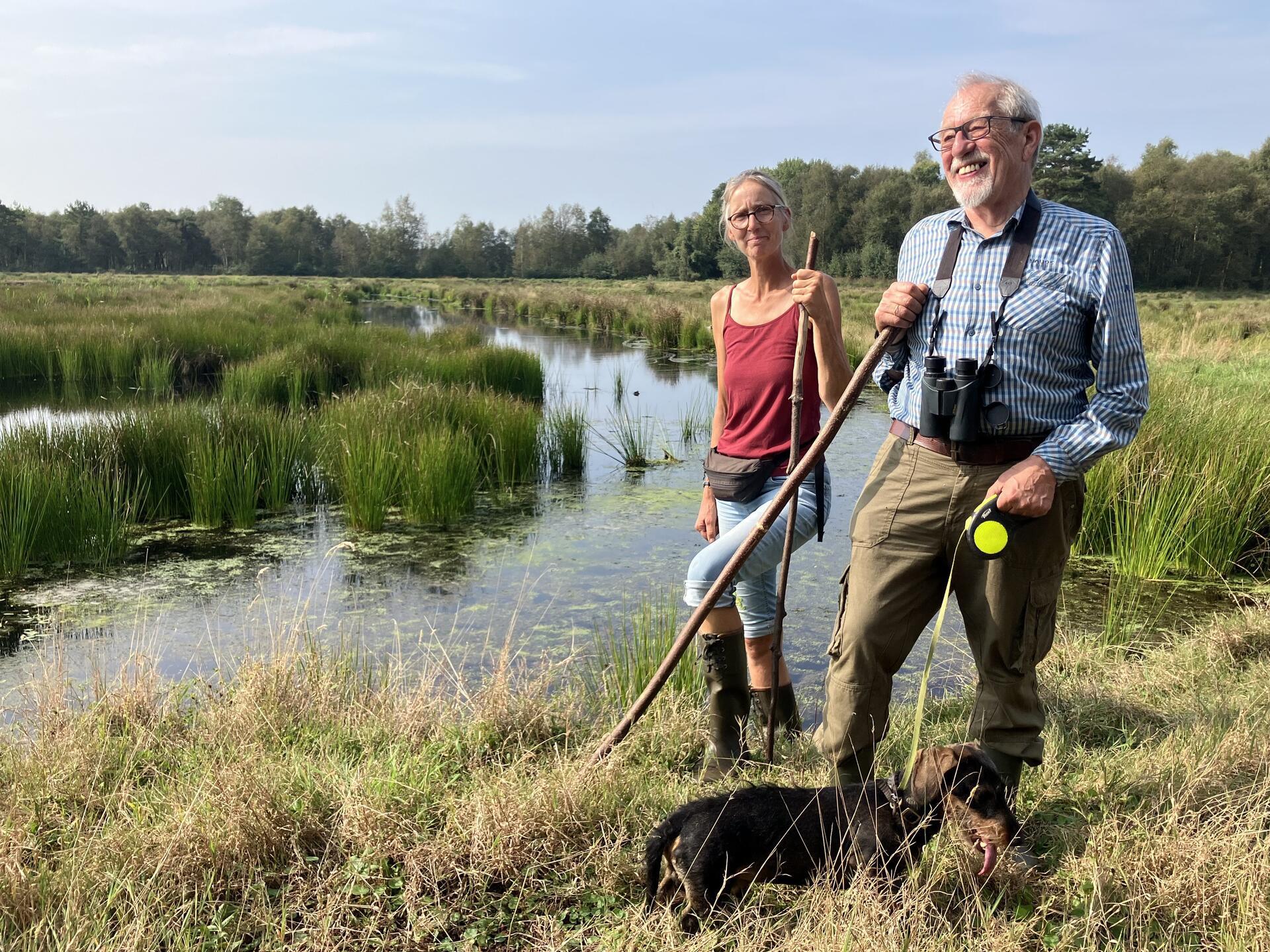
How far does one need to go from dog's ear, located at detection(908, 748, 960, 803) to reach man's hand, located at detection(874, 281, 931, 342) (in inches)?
42.0

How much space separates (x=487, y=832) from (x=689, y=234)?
2296 inches

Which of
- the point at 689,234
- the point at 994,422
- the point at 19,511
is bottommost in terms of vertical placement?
the point at 19,511

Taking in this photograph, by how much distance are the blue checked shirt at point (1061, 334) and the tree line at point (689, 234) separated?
0.89 meters

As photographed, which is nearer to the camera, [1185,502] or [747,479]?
[747,479]

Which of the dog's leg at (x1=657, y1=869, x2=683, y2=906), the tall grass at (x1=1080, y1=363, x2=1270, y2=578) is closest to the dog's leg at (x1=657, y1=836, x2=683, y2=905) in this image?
the dog's leg at (x1=657, y1=869, x2=683, y2=906)

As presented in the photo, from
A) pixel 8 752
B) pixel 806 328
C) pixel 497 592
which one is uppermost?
pixel 806 328

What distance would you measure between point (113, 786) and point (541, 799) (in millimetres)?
1261

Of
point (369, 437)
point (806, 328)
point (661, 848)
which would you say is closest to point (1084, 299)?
point (806, 328)

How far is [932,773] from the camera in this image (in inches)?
80.2

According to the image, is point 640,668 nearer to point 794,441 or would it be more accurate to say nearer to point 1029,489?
point 794,441

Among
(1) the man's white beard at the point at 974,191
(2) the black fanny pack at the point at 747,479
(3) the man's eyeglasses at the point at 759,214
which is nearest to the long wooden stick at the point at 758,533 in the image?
(2) the black fanny pack at the point at 747,479

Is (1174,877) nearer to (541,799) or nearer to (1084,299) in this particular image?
(1084,299)

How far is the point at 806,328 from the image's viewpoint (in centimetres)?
274

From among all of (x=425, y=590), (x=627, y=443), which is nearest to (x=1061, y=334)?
(x=425, y=590)
